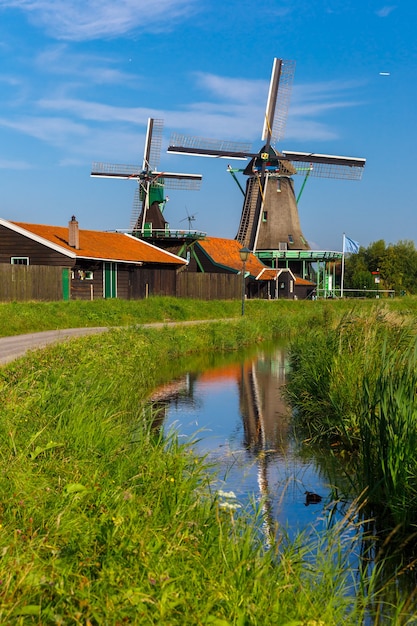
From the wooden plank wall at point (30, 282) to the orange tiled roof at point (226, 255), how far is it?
19760 mm

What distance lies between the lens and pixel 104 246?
36.1 metres

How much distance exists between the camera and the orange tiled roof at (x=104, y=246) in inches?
1296

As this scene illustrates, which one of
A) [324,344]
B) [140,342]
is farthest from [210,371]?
[324,344]

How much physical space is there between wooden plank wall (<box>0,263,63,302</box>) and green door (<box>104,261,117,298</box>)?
4173 mm

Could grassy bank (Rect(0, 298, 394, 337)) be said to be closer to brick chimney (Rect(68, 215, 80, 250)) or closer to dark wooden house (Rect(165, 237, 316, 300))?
brick chimney (Rect(68, 215, 80, 250))

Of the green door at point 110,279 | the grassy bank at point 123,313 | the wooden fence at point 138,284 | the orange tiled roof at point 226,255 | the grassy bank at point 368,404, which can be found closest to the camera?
the grassy bank at point 368,404

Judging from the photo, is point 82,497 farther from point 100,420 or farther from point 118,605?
point 100,420

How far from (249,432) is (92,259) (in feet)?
74.4

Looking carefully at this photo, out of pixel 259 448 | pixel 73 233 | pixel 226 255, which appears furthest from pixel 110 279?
pixel 259 448

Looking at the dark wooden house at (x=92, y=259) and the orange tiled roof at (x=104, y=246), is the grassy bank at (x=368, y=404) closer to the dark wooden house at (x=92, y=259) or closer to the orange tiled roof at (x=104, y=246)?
the dark wooden house at (x=92, y=259)

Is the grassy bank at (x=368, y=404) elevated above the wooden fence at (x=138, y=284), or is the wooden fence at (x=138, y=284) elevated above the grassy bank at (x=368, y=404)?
the wooden fence at (x=138, y=284)

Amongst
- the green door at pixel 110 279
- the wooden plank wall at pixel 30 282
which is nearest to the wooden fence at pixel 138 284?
the wooden plank wall at pixel 30 282

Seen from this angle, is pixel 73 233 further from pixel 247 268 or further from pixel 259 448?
pixel 259 448

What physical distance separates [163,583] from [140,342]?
14.5 m
